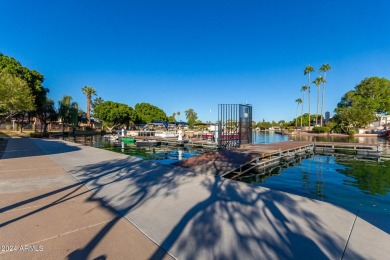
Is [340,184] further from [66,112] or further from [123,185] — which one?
[66,112]

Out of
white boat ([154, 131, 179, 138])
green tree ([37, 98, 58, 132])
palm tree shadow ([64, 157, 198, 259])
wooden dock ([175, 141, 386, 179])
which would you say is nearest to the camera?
palm tree shadow ([64, 157, 198, 259])

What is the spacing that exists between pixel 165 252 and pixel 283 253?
5.33 ft

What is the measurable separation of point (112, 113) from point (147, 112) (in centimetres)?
2102

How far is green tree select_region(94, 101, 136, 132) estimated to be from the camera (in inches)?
2367

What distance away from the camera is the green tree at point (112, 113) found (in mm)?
60125

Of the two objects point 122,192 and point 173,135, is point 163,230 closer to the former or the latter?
point 122,192

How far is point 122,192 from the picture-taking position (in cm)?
550

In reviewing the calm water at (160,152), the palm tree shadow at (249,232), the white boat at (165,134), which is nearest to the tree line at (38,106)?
the calm water at (160,152)

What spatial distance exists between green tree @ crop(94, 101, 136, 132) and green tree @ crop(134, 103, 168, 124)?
11.3 metres

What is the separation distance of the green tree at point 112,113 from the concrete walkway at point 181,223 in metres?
58.0

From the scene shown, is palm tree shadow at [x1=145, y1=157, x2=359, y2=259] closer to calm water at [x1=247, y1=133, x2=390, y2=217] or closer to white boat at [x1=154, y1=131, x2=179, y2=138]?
calm water at [x1=247, y1=133, x2=390, y2=217]

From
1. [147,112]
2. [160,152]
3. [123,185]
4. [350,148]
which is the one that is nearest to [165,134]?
[160,152]

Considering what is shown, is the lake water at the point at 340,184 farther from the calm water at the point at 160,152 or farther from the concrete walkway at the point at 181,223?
the calm water at the point at 160,152

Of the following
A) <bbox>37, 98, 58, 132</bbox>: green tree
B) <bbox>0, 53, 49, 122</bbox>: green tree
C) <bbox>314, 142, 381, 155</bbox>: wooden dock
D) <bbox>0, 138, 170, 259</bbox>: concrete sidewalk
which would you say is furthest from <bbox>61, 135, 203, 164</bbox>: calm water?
<bbox>37, 98, 58, 132</bbox>: green tree
